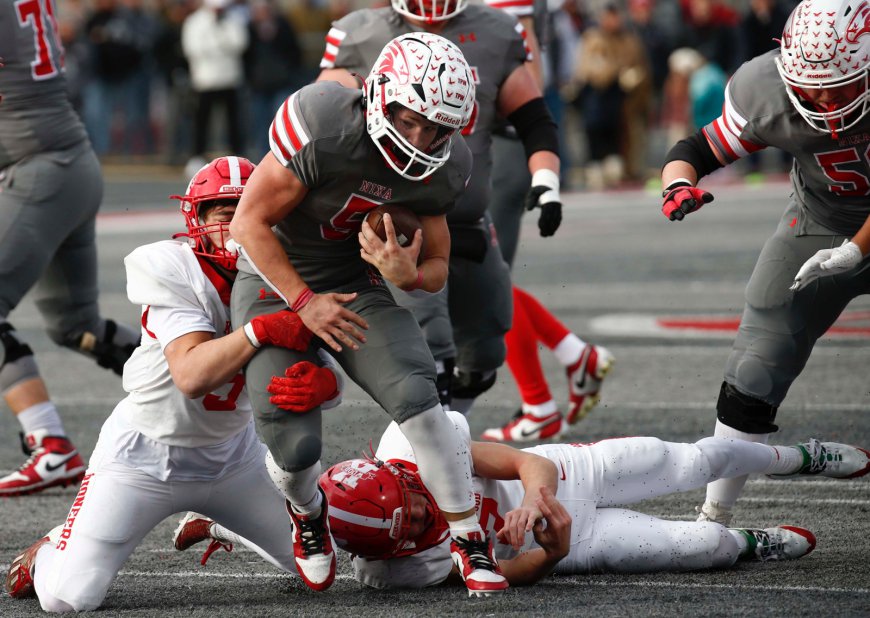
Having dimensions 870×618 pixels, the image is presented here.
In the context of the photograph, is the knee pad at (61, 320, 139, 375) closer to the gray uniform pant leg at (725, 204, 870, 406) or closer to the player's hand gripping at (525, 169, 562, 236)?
the player's hand gripping at (525, 169, 562, 236)

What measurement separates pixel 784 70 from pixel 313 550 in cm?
199

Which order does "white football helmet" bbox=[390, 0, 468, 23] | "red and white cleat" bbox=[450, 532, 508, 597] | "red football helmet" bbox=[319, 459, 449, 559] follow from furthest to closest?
"white football helmet" bbox=[390, 0, 468, 23]
"red football helmet" bbox=[319, 459, 449, 559]
"red and white cleat" bbox=[450, 532, 508, 597]

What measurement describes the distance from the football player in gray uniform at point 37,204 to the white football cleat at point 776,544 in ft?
9.09

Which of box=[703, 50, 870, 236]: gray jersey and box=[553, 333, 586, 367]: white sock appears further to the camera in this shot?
box=[553, 333, 586, 367]: white sock

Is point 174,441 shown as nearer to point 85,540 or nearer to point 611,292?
point 85,540

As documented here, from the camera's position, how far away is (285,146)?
4.21 meters

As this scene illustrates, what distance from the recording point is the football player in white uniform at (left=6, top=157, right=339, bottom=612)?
13.8 ft

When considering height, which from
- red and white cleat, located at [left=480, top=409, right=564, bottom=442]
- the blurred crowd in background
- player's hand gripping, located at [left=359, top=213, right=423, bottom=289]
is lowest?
the blurred crowd in background

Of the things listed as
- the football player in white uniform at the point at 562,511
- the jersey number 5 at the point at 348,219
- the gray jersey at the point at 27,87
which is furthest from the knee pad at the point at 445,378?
the gray jersey at the point at 27,87

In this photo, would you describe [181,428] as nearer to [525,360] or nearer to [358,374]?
[358,374]

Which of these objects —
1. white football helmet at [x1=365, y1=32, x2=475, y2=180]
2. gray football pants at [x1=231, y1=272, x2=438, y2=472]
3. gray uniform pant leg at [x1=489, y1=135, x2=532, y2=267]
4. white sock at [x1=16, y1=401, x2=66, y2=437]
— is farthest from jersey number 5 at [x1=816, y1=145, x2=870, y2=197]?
white sock at [x1=16, y1=401, x2=66, y2=437]

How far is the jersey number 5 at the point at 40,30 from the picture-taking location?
6.06 metres

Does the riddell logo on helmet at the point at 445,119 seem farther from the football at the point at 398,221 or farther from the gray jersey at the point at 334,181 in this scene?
the football at the point at 398,221

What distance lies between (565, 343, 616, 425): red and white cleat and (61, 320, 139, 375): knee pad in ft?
6.54
